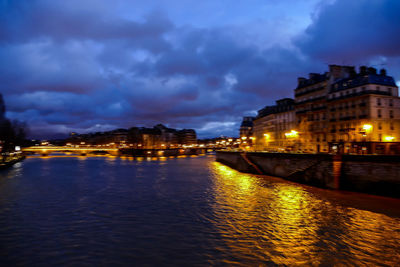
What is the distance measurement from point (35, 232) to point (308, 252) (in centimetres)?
1587

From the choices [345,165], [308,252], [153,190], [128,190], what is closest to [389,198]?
[345,165]

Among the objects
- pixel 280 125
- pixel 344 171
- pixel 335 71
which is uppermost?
pixel 335 71

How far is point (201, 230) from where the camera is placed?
16.7 meters

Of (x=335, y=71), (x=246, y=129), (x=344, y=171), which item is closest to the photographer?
(x=344, y=171)

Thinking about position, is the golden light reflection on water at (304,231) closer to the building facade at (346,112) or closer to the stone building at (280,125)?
the building facade at (346,112)

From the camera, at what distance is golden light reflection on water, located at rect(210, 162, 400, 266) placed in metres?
12.9

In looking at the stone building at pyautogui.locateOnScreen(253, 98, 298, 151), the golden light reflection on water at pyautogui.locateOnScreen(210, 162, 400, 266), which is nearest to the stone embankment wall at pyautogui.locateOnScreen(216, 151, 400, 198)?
the golden light reflection on water at pyautogui.locateOnScreen(210, 162, 400, 266)

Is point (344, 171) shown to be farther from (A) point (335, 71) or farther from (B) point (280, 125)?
(B) point (280, 125)

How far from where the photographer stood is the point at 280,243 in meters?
14.5

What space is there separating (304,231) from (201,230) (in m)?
6.39

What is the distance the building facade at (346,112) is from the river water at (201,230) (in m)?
17.5

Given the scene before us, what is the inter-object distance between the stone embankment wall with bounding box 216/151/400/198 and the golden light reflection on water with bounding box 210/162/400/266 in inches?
209

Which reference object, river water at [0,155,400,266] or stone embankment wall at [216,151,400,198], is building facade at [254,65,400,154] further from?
river water at [0,155,400,266]

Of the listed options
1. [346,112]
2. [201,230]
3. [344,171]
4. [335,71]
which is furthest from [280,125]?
[201,230]
